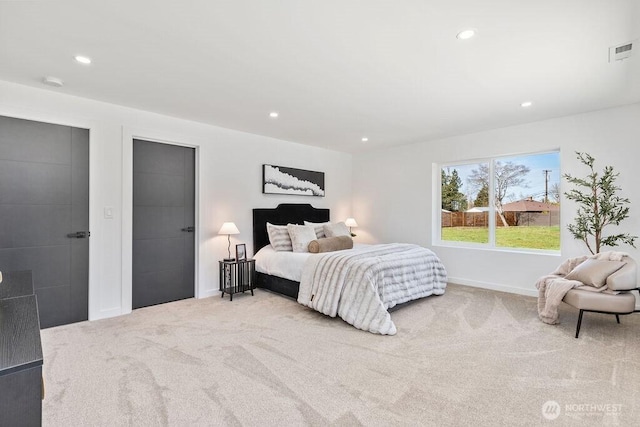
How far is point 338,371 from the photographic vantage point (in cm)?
234

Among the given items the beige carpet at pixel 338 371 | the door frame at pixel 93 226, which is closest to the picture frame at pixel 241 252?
the beige carpet at pixel 338 371

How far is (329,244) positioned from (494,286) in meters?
2.57

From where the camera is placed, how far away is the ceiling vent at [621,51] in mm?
2346

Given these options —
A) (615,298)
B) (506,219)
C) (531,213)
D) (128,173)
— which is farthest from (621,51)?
(128,173)

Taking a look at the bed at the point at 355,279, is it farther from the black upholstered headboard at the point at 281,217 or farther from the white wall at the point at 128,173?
the white wall at the point at 128,173

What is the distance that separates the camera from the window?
4461 millimetres

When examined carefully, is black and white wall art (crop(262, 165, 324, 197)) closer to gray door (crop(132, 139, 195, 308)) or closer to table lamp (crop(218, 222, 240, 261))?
table lamp (crop(218, 222, 240, 261))

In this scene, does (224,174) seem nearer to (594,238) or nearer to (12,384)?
(12,384)

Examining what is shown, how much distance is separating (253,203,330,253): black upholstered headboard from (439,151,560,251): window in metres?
2.23

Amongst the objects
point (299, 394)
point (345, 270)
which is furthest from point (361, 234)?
point (299, 394)

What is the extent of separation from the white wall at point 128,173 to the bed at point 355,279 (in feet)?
1.83

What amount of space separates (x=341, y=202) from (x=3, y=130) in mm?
4936

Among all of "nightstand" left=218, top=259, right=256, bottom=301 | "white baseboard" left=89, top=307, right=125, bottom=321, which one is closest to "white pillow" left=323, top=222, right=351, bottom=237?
"nightstand" left=218, top=259, right=256, bottom=301

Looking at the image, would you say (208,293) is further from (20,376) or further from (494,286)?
(494,286)
